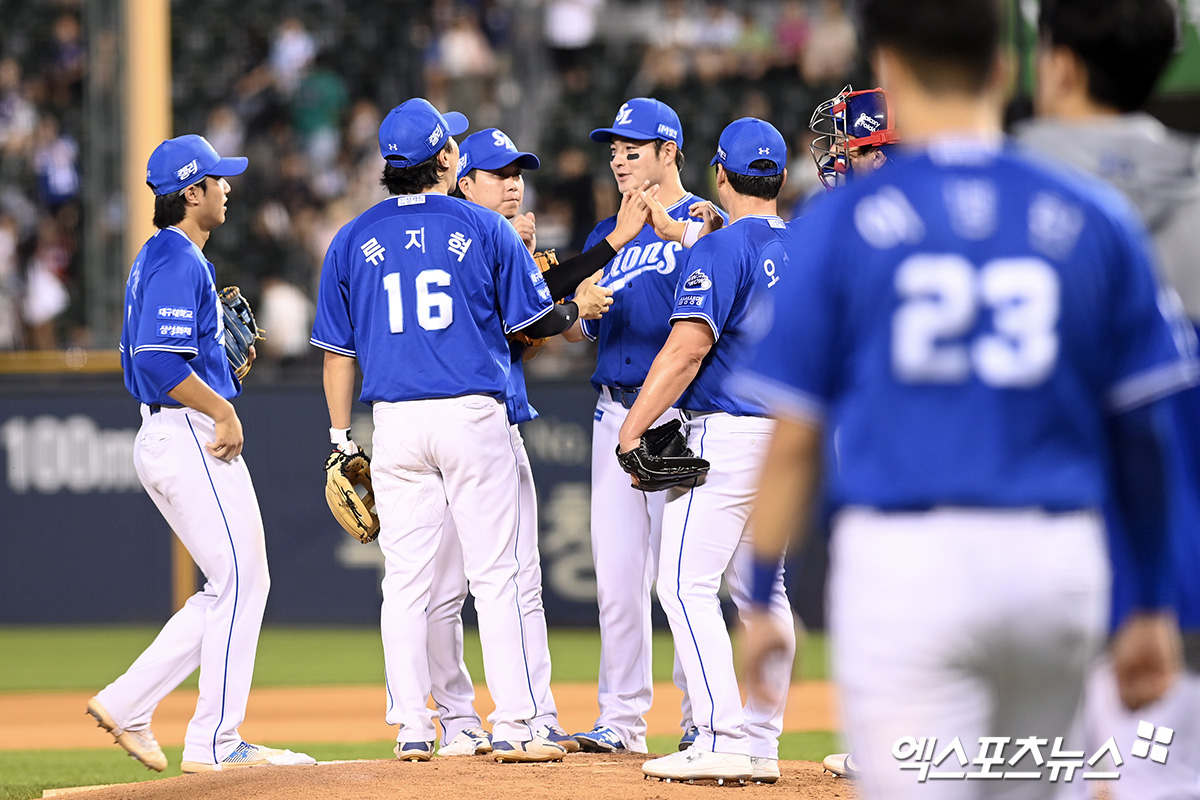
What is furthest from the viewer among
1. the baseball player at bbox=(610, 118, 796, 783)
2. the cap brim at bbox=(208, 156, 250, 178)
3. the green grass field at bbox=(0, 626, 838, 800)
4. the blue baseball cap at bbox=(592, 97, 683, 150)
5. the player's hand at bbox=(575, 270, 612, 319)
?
the green grass field at bbox=(0, 626, 838, 800)

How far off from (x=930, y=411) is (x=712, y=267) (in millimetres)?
2993

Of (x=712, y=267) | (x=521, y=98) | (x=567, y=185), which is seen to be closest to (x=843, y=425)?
(x=712, y=267)

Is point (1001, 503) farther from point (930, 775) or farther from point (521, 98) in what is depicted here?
point (521, 98)

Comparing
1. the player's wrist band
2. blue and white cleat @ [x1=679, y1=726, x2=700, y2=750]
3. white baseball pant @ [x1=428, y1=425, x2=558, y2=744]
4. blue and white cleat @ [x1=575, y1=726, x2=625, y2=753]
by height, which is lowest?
blue and white cleat @ [x1=575, y1=726, x2=625, y2=753]

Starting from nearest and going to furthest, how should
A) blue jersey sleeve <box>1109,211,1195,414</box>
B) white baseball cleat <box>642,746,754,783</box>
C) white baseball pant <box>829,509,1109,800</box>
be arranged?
white baseball pant <box>829,509,1109,800</box>, blue jersey sleeve <box>1109,211,1195,414</box>, white baseball cleat <box>642,746,754,783</box>

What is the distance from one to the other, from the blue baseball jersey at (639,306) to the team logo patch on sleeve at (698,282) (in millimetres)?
616

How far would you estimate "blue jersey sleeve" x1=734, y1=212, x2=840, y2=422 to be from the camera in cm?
205

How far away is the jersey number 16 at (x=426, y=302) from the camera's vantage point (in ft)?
16.7

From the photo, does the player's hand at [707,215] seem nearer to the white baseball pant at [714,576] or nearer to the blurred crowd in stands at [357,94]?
the white baseball pant at [714,576]

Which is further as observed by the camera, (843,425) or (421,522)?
(421,522)

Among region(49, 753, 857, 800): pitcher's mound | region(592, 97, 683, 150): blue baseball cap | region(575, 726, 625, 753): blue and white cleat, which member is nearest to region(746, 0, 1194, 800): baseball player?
region(49, 753, 857, 800): pitcher's mound

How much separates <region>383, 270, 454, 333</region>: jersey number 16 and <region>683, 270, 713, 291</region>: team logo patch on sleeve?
33.3 inches

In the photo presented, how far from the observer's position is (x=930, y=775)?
193 cm

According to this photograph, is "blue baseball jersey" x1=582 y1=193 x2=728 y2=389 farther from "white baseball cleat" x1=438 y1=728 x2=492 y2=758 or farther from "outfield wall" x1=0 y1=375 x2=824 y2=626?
"outfield wall" x1=0 y1=375 x2=824 y2=626
